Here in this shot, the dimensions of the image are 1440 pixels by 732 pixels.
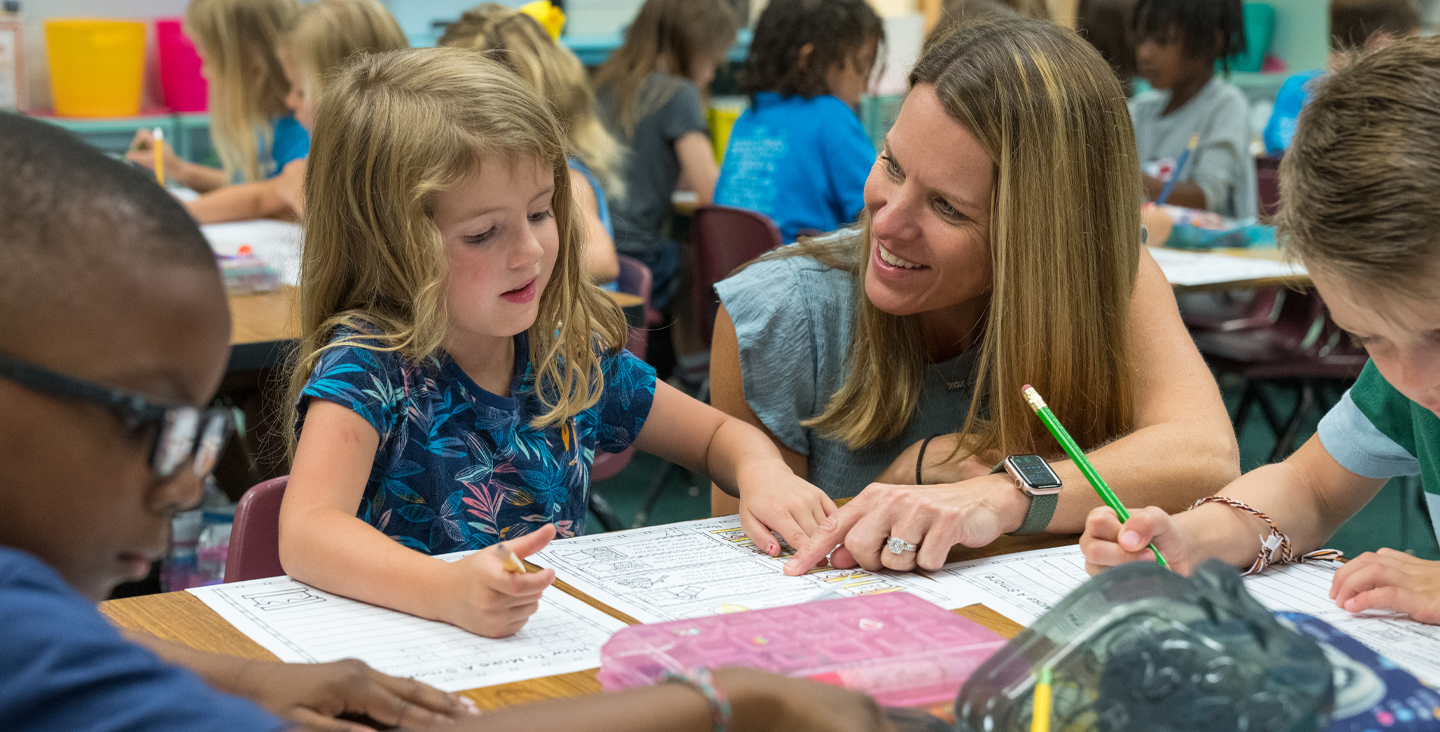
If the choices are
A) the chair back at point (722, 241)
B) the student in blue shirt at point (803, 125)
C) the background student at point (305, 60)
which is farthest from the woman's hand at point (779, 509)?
the student in blue shirt at point (803, 125)

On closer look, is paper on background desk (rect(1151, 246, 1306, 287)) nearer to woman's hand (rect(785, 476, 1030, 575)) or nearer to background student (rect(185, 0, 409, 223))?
woman's hand (rect(785, 476, 1030, 575))

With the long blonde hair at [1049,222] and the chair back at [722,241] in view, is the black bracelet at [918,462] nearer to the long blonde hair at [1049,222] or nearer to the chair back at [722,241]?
the long blonde hair at [1049,222]

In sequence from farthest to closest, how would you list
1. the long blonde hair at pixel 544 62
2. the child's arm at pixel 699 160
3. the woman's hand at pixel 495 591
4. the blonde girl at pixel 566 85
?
the child's arm at pixel 699 160, the long blonde hair at pixel 544 62, the blonde girl at pixel 566 85, the woman's hand at pixel 495 591

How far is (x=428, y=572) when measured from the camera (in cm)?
94

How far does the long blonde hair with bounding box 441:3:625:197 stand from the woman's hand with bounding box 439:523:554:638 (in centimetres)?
189

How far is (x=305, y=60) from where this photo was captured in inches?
117

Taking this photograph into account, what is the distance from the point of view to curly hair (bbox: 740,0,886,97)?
11.6 ft

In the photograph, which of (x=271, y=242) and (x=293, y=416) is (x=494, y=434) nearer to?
(x=293, y=416)

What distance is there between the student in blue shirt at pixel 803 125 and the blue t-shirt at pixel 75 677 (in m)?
3.00

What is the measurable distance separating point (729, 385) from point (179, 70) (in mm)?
3921

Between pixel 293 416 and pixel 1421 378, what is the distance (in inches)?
37.8

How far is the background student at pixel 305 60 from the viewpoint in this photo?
294cm

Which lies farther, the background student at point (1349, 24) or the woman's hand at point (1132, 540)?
the background student at point (1349, 24)

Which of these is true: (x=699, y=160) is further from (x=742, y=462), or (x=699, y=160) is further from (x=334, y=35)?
(x=742, y=462)
